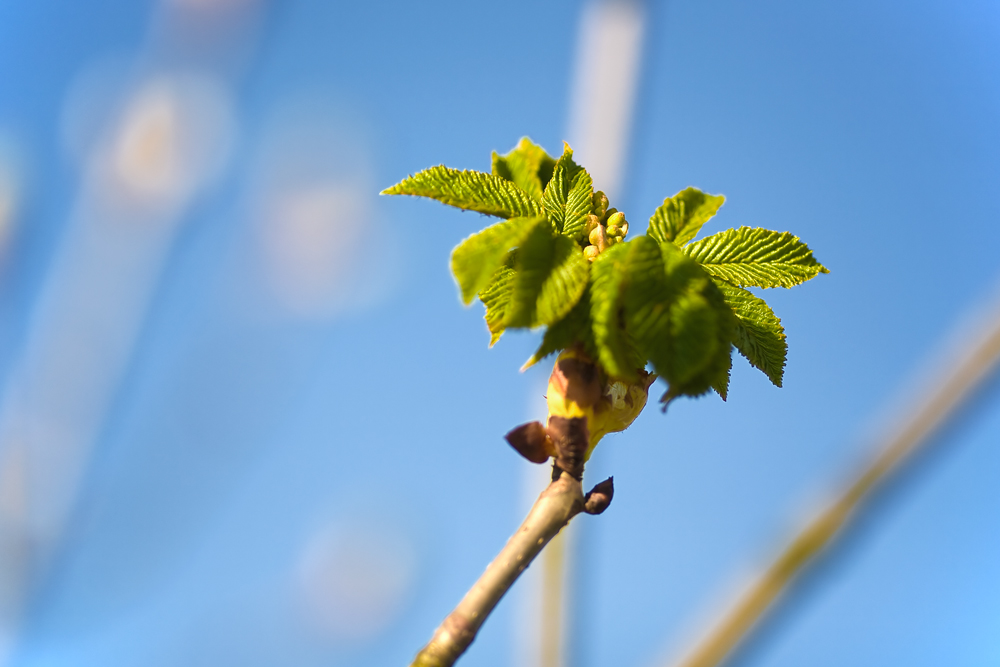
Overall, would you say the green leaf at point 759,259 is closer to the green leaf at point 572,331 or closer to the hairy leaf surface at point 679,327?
the hairy leaf surface at point 679,327

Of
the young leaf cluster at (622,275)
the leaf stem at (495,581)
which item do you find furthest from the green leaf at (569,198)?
the leaf stem at (495,581)

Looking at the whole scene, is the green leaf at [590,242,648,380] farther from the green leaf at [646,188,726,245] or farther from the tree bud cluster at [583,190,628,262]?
the green leaf at [646,188,726,245]

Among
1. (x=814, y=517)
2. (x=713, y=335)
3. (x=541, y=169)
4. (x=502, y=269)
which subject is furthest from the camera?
(x=814, y=517)

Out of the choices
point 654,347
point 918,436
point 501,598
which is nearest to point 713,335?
point 654,347

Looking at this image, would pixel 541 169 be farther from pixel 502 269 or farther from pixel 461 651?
pixel 461 651

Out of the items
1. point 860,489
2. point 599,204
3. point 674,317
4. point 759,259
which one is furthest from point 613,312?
point 860,489

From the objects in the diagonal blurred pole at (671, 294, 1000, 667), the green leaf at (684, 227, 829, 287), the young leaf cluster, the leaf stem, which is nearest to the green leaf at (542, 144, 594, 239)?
the young leaf cluster
